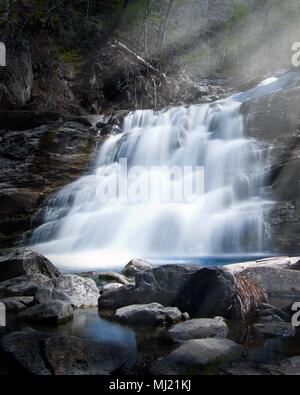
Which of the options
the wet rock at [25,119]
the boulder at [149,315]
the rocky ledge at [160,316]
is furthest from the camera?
the wet rock at [25,119]

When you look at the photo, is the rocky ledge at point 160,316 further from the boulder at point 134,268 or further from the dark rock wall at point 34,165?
the dark rock wall at point 34,165

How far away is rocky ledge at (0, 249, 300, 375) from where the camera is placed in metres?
3.59

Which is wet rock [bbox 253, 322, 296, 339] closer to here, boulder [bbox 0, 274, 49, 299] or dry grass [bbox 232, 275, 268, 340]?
dry grass [bbox 232, 275, 268, 340]

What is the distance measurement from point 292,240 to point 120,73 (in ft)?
42.8

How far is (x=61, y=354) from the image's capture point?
3594mm

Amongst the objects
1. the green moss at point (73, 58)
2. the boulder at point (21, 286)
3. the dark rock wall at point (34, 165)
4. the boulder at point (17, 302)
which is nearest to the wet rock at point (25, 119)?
the dark rock wall at point (34, 165)

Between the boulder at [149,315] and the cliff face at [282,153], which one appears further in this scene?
the cliff face at [282,153]

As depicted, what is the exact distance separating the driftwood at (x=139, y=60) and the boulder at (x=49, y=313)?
16963 mm

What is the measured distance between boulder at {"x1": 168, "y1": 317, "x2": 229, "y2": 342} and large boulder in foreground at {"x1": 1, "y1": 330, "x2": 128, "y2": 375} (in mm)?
608

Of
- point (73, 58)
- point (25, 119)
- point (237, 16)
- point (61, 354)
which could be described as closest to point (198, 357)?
point (61, 354)

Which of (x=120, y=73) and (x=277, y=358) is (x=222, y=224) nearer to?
(x=277, y=358)

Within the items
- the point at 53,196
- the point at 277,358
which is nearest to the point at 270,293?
the point at 277,358

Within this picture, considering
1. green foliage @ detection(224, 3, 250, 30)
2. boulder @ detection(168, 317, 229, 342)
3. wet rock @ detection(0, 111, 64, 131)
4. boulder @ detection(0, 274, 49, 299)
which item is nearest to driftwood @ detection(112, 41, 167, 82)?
wet rock @ detection(0, 111, 64, 131)

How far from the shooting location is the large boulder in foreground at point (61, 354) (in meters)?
3.45
